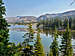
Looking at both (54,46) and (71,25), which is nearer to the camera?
(54,46)

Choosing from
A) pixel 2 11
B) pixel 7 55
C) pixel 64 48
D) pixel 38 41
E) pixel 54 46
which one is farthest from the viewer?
pixel 54 46

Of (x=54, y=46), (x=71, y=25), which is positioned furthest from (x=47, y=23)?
(x=54, y=46)

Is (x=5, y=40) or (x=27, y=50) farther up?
(x=5, y=40)

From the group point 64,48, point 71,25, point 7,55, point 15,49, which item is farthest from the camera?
point 71,25

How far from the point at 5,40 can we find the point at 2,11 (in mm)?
1227

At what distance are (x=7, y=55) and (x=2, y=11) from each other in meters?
1.84

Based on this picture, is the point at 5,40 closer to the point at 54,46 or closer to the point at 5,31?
the point at 5,31

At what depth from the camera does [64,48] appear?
26031 millimetres

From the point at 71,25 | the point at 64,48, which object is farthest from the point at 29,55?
the point at 71,25

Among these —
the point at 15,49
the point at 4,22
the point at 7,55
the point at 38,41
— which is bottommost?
the point at 38,41

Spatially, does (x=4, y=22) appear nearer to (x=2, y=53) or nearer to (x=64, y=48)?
(x=2, y=53)

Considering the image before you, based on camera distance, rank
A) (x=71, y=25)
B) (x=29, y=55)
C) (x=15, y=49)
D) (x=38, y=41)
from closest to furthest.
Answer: (x=15, y=49), (x=29, y=55), (x=38, y=41), (x=71, y=25)

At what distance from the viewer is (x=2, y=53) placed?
5230mm

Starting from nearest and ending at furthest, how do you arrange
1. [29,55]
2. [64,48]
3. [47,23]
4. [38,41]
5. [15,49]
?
[15,49]
[29,55]
[38,41]
[64,48]
[47,23]
